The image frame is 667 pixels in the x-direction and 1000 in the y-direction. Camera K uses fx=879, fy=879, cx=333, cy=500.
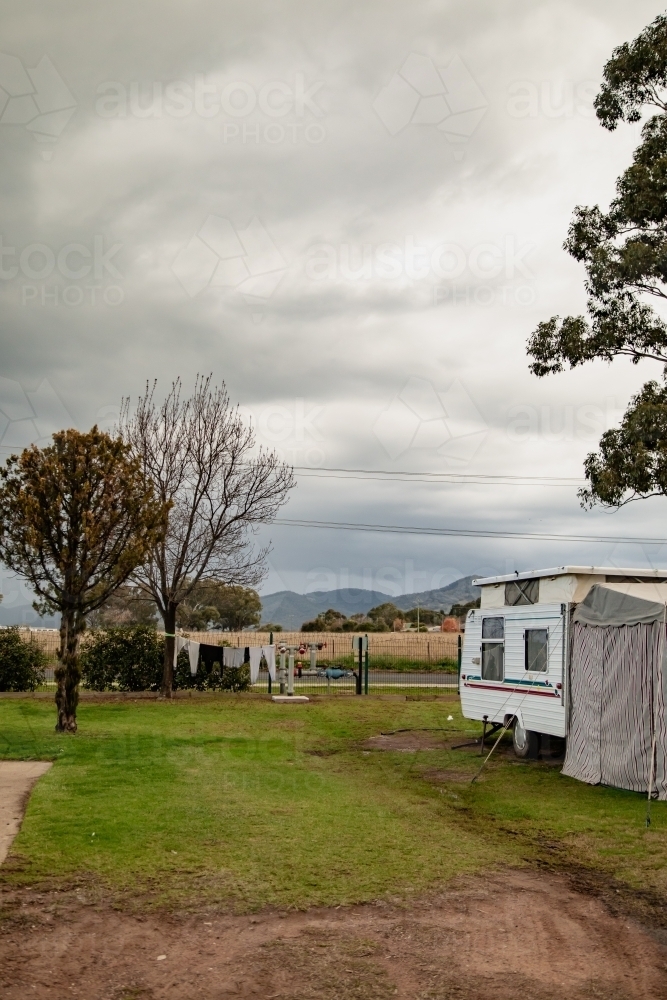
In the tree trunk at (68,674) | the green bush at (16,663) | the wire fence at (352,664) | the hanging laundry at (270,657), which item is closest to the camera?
the tree trunk at (68,674)

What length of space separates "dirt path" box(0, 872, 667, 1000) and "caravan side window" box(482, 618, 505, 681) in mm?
8532

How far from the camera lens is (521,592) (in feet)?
47.7

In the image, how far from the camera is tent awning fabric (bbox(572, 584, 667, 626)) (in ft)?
36.5

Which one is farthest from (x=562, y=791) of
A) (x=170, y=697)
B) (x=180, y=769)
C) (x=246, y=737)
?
(x=170, y=697)

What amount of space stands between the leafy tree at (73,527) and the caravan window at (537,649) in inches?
274

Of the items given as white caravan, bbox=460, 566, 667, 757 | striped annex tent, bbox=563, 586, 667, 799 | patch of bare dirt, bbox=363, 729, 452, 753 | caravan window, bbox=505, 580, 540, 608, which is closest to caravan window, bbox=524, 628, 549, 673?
white caravan, bbox=460, 566, 667, 757

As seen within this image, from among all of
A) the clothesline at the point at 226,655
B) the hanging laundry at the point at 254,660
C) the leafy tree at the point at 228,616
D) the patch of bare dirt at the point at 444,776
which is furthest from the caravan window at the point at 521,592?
the leafy tree at the point at 228,616

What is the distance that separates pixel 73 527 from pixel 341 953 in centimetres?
1159

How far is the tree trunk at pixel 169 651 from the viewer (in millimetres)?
24141

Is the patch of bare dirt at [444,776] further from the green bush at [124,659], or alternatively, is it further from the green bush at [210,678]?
the green bush at [124,659]

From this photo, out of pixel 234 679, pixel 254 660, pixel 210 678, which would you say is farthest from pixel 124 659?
pixel 254 660

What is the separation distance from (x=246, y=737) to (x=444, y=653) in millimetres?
27419

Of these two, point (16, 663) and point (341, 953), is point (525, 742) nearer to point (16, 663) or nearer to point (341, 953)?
point (341, 953)

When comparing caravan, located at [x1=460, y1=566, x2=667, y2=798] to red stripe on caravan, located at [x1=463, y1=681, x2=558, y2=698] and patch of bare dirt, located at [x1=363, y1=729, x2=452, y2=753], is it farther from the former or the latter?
patch of bare dirt, located at [x1=363, y1=729, x2=452, y2=753]
